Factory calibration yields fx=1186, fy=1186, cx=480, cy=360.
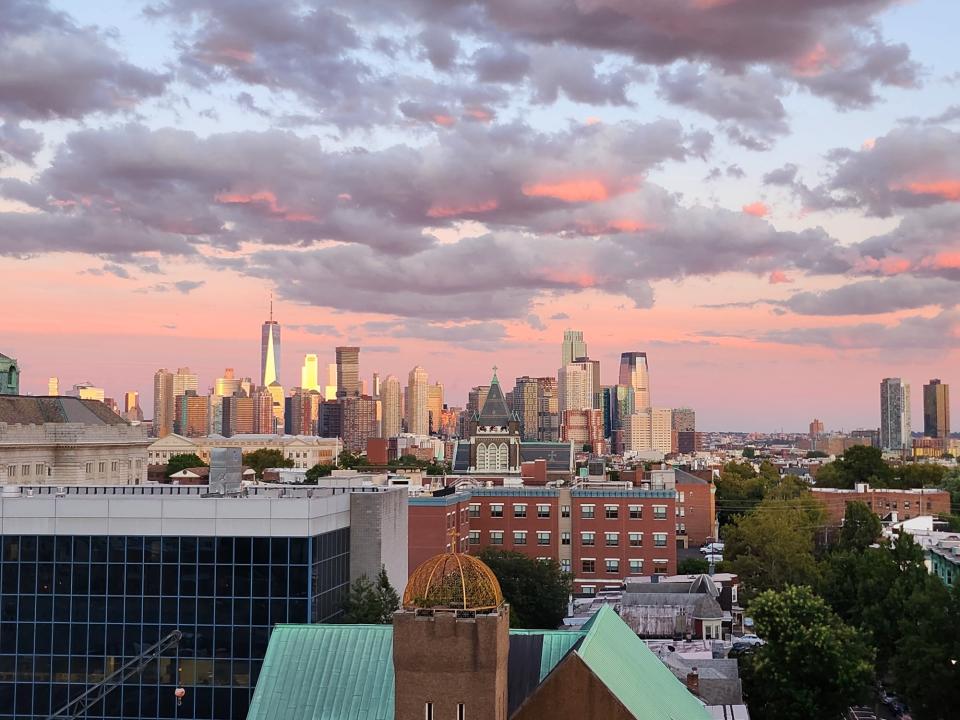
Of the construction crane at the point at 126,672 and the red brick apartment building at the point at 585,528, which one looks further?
the red brick apartment building at the point at 585,528

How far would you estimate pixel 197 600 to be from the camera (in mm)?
57438

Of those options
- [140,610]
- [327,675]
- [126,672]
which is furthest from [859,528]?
[327,675]

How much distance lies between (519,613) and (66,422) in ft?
183

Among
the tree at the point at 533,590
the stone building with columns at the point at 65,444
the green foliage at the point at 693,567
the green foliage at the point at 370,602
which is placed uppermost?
the stone building with columns at the point at 65,444

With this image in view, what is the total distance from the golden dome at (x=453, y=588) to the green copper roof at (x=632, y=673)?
4192 millimetres

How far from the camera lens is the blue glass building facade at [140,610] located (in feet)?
185

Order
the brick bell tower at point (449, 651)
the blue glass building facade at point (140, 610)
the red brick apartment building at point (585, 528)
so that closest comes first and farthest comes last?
the brick bell tower at point (449, 651) < the blue glass building facade at point (140, 610) < the red brick apartment building at point (585, 528)

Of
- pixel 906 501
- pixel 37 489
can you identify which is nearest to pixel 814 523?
pixel 906 501

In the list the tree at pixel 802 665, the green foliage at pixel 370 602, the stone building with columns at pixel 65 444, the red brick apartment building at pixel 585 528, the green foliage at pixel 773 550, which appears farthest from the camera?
the red brick apartment building at pixel 585 528

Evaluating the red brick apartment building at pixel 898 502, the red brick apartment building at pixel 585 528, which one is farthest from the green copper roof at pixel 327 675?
the red brick apartment building at pixel 898 502

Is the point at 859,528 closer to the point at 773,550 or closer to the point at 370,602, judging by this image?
the point at 773,550

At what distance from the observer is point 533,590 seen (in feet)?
311

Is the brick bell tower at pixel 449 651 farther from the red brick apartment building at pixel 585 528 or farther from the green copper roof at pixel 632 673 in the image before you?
the red brick apartment building at pixel 585 528

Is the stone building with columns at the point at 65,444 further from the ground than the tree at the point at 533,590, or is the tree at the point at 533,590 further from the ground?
the stone building with columns at the point at 65,444
